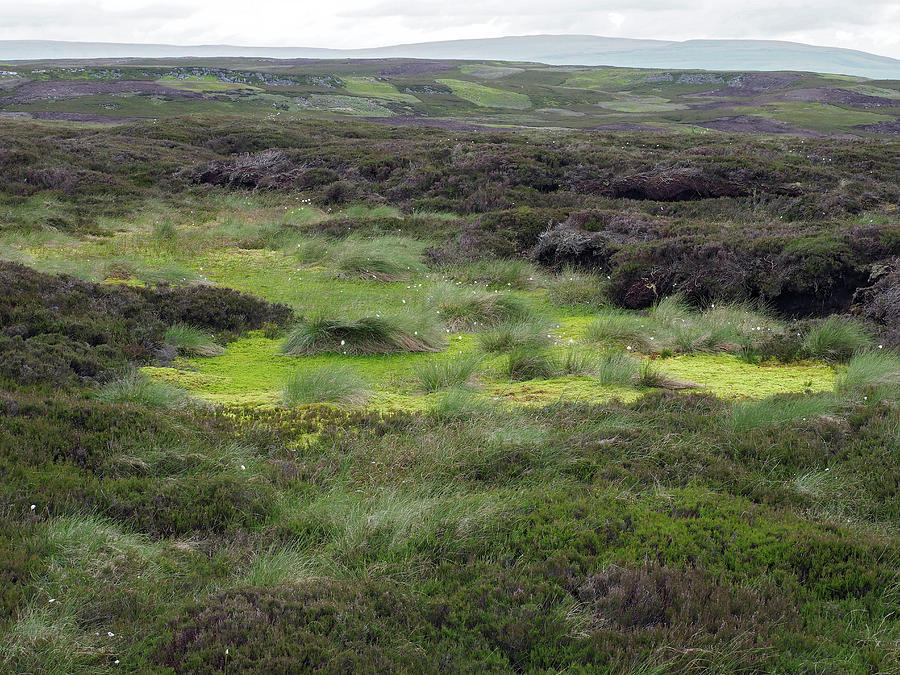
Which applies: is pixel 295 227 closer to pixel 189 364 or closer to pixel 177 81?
pixel 189 364

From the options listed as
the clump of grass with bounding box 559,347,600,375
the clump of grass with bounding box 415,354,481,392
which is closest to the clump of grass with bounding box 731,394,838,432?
the clump of grass with bounding box 559,347,600,375

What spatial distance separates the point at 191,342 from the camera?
1036cm

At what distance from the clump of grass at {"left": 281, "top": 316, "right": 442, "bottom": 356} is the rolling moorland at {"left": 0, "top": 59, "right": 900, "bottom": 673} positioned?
0.15 feet

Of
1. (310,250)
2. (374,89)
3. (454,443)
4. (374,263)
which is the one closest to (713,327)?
(454,443)

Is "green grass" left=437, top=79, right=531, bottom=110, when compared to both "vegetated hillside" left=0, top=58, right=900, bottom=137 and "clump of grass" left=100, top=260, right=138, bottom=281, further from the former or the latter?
"clump of grass" left=100, top=260, right=138, bottom=281

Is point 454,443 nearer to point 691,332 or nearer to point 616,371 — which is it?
point 616,371

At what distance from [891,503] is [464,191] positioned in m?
20.4

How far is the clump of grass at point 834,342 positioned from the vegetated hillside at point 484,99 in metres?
48.8

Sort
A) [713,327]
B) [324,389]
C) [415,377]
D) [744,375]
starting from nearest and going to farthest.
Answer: [324,389], [415,377], [744,375], [713,327]

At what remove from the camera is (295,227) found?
20234mm

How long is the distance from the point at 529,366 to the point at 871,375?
4.08 m

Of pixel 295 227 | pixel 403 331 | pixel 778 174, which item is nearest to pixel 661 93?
pixel 778 174

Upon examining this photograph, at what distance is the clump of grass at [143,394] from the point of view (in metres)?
7.65

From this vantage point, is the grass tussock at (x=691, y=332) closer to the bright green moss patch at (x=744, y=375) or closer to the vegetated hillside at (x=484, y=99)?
the bright green moss patch at (x=744, y=375)
